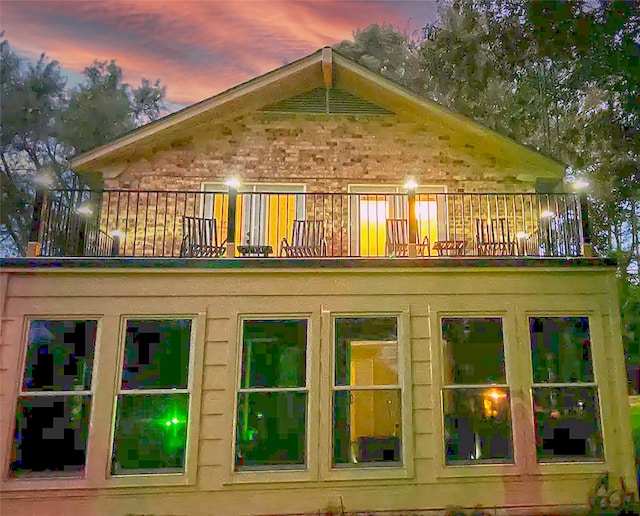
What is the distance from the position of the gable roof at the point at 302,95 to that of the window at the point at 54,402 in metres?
3.30

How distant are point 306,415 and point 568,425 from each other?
9.98 ft

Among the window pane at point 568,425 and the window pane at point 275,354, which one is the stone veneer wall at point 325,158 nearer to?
the window pane at point 275,354

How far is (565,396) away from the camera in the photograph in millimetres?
5820

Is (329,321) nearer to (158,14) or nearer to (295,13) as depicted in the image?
(295,13)

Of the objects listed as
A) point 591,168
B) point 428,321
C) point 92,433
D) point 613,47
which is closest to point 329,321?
point 428,321

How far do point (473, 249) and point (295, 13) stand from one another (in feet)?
25.2

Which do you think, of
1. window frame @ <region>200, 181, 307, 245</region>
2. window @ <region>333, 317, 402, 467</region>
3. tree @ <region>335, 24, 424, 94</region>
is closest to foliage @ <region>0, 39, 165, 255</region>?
tree @ <region>335, 24, 424, 94</region>

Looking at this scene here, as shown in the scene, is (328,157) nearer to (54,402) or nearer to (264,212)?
(264,212)

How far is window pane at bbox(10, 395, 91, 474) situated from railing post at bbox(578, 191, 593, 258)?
5.91 m

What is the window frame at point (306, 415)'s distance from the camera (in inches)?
206

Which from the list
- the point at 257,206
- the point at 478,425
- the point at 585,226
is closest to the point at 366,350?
the point at 257,206

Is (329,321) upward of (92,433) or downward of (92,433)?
upward

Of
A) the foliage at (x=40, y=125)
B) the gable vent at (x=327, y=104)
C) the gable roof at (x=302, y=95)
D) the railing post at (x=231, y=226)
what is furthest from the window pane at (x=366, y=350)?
the foliage at (x=40, y=125)

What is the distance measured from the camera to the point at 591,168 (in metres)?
13.8
